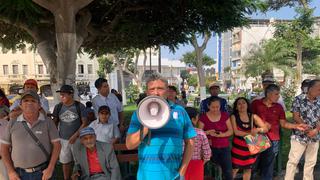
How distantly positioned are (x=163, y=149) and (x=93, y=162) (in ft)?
5.93

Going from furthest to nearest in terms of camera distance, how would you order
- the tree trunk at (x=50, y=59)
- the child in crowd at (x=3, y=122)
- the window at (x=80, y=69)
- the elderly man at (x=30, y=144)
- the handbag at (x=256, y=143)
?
the window at (x=80, y=69) < the tree trunk at (x=50, y=59) < the handbag at (x=256, y=143) < the child in crowd at (x=3, y=122) < the elderly man at (x=30, y=144)

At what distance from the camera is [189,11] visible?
10.2m

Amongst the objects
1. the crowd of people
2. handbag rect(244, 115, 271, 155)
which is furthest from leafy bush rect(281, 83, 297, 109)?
handbag rect(244, 115, 271, 155)

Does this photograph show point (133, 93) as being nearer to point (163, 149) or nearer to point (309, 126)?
point (309, 126)

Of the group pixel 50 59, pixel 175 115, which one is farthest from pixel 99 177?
pixel 50 59

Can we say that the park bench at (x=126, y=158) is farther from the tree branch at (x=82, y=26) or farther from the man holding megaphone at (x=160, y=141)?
the tree branch at (x=82, y=26)

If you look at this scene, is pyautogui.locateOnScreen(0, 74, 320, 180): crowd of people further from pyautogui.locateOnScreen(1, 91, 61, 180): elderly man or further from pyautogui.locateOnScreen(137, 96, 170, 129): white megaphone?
pyautogui.locateOnScreen(137, 96, 170, 129): white megaphone

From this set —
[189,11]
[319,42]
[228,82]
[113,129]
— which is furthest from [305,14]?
[228,82]

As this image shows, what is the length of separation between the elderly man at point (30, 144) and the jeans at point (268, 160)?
3.12m

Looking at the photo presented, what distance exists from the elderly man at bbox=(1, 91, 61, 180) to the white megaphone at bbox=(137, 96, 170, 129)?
157 cm

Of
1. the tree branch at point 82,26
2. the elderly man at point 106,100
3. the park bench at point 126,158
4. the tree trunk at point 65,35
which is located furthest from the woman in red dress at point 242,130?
the tree branch at point 82,26

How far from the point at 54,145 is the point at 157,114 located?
167cm

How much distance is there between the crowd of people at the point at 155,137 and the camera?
2.98m

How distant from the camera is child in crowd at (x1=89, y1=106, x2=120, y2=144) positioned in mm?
5223
